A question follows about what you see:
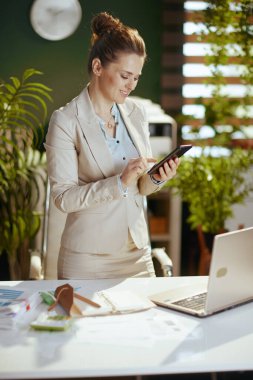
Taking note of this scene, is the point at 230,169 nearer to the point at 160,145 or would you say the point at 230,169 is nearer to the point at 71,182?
the point at 160,145

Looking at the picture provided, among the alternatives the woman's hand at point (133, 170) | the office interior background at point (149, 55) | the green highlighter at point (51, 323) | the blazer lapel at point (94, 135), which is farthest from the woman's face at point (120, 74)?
the office interior background at point (149, 55)

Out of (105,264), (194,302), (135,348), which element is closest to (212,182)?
(105,264)

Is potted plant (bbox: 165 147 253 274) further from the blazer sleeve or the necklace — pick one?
the blazer sleeve

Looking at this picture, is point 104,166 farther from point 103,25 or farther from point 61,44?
point 61,44

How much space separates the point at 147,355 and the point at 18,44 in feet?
13.2

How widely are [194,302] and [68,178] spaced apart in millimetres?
665

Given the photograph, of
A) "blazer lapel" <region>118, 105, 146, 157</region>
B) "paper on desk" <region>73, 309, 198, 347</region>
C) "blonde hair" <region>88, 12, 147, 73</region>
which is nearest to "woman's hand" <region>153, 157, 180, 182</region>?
"blazer lapel" <region>118, 105, 146, 157</region>

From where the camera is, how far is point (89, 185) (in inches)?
95.2

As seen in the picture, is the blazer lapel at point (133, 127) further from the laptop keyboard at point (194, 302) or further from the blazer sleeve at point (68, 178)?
the laptop keyboard at point (194, 302)

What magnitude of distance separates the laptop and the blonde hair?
2.85ft

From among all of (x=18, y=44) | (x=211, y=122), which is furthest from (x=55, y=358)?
(x=18, y=44)

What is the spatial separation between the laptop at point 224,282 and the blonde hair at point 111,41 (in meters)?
0.87

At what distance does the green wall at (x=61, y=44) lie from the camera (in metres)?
5.24

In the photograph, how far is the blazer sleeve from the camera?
2.39 m
